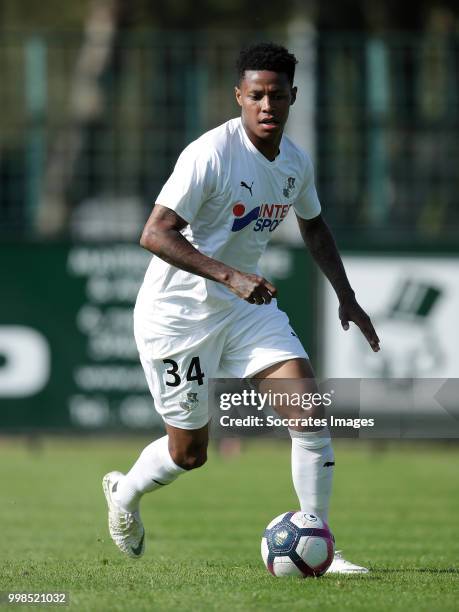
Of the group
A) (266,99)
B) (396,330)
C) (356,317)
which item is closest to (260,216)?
(266,99)

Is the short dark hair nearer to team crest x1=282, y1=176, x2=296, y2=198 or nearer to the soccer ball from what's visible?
team crest x1=282, y1=176, x2=296, y2=198

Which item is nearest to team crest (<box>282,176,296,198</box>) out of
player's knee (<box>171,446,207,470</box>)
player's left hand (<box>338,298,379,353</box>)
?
player's left hand (<box>338,298,379,353</box>)

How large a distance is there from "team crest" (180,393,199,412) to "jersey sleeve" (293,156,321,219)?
1.28m

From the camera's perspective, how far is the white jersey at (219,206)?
24.7 ft

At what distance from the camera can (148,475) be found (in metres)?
8.34

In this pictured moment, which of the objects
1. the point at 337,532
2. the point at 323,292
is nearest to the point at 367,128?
the point at 323,292

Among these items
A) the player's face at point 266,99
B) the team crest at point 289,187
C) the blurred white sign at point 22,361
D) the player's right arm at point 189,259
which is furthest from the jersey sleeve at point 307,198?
the blurred white sign at point 22,361

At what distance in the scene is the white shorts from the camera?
26.1 feet

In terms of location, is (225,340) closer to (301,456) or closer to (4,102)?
(301,456)

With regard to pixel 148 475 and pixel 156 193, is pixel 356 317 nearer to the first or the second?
pixel 148 475

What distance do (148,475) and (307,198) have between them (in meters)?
1.87

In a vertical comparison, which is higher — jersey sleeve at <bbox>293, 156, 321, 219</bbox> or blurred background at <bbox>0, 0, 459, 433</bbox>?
jersey sleeve at <bbox>293, 156, 321, 219</bbox>

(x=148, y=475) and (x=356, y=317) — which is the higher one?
(x=356, y=317)

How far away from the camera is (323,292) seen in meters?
16.7
